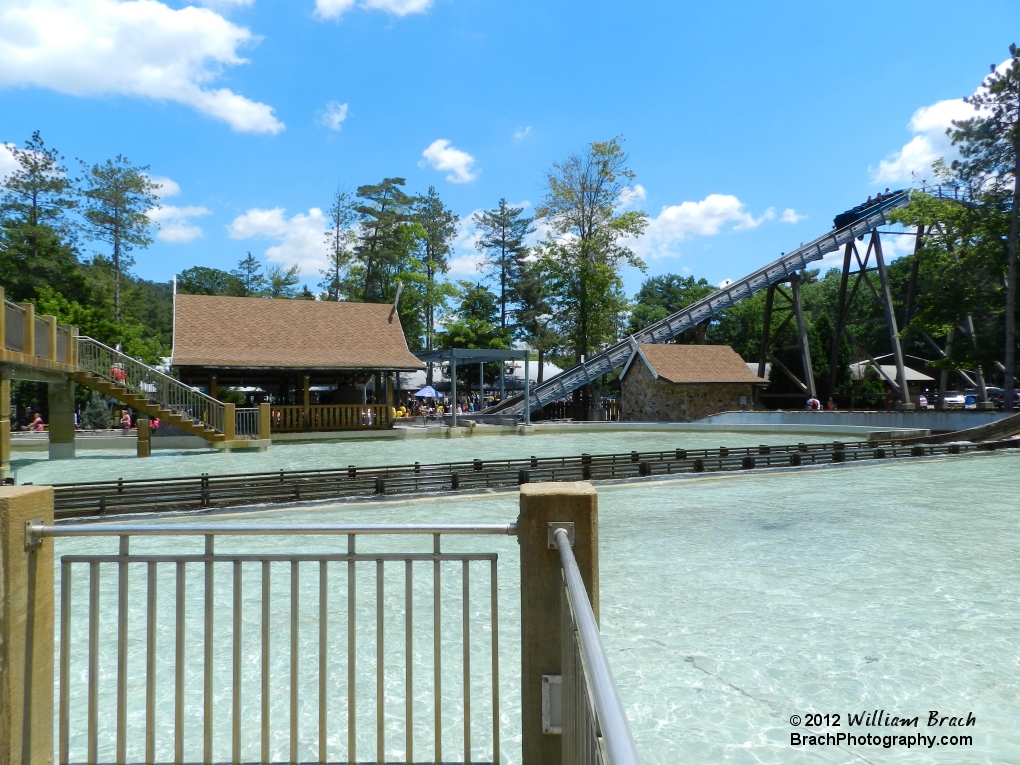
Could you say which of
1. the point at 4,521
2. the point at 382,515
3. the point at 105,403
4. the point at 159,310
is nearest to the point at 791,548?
the point at 382,515

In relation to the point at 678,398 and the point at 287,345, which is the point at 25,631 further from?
the point at 678,398

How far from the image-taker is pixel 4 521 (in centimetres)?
336

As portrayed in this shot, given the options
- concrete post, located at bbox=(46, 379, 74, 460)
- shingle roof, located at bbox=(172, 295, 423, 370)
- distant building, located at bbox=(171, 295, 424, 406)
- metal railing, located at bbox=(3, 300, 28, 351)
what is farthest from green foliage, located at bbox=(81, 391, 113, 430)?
metal railing, located at bbox=(3, 300, 28, 351)

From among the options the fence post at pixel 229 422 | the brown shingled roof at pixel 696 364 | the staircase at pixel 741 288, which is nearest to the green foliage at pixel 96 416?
the fence post at pixel 229 422

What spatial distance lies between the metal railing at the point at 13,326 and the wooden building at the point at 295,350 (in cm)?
957

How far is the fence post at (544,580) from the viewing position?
3371 mm

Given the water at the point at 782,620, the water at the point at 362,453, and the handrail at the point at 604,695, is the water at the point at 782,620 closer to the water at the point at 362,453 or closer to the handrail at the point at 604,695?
the handrail at the point at 604,695

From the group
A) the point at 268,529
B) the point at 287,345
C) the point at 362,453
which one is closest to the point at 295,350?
the point at 287,345

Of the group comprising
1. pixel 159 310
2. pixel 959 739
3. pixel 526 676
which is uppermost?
pixel 159 310

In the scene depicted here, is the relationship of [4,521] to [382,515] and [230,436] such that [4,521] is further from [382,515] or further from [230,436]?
[230,436]

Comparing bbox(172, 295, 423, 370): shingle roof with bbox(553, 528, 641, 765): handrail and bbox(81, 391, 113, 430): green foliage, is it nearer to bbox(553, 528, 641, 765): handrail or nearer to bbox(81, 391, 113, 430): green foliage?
bbox(81, 391, 113, 430): green foliage

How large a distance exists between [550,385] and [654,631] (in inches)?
1351

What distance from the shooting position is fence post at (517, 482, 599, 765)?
3371 millimetres

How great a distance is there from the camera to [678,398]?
39875 millimetres
